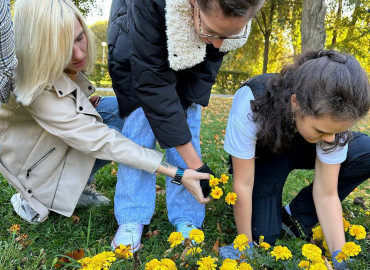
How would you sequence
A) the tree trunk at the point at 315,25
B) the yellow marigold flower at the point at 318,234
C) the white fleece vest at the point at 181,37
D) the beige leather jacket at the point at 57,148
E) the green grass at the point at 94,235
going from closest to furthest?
1. the white fleece vest at the point at 181,37
2. the green grass at the point at 94,235
3. the beige leather jacket at the point at 57,148
4. the yellow marigold flower at the point at 318,234
5. the tree trunk at the point at 315,25

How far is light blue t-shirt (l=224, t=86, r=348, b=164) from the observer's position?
197 centimetres

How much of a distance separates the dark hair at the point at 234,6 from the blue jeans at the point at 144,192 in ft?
2.72

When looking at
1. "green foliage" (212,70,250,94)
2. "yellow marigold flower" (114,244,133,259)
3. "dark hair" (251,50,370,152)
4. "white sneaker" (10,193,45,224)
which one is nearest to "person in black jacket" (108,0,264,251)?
"yellow marigold flower" (114,244,133,259)

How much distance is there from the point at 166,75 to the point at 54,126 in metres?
0.65

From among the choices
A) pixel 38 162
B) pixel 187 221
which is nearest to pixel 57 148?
pixel 38 162

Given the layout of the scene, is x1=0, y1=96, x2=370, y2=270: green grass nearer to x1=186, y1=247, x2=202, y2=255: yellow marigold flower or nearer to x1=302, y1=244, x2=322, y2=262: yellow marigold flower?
x1=186, y1=247, x2=202, y2=255: yellow marigold flower

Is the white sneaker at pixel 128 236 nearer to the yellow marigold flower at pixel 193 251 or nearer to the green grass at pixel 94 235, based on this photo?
the green grass at pixel 94 235

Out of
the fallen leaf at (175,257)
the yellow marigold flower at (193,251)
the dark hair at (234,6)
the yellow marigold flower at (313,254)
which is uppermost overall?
the dark hair at (234,6)

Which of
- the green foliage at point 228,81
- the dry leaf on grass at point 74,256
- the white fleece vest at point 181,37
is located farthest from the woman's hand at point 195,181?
the green foliage at point 228,81

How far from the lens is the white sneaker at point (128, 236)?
202cm

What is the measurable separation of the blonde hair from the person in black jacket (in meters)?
Answer: 0.31

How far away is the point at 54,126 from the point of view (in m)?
1.97

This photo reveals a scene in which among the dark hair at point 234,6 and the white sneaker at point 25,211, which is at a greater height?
the dark hair at point 234,6

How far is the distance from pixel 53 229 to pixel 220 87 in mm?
19239
